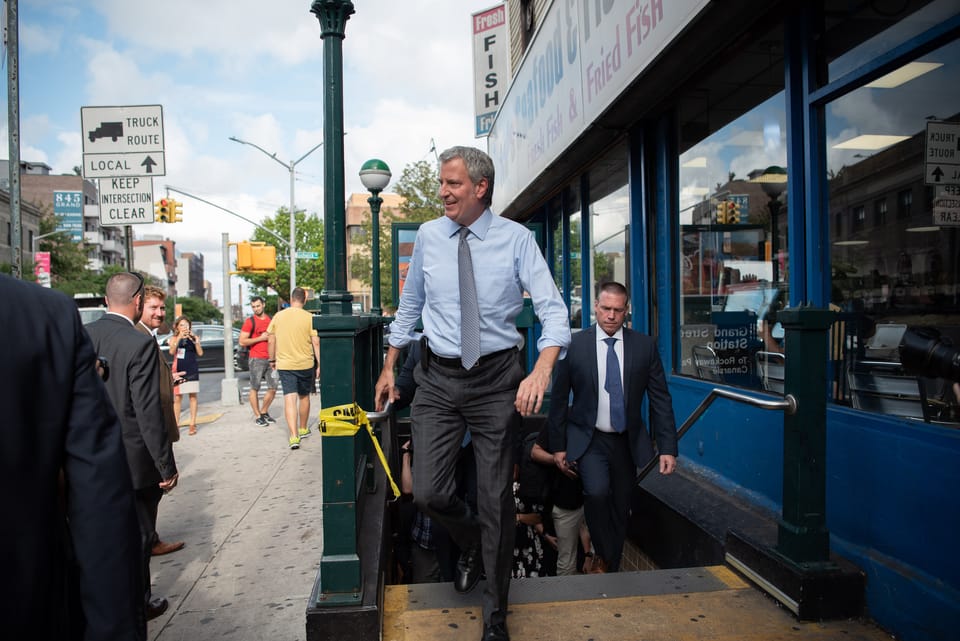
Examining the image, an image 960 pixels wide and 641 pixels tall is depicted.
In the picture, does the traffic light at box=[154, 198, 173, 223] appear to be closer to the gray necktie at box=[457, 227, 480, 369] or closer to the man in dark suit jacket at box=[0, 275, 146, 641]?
the gray necktie at box=[457, 227, 480, 369]

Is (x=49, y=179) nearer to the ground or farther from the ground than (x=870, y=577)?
farther from the ground

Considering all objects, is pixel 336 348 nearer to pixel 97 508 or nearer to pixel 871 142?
pixel 97 508

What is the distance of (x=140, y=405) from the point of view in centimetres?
382

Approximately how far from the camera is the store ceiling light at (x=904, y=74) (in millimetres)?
3279

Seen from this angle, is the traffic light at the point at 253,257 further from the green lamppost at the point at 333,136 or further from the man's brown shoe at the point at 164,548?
the green lamppost at the point at 333,136

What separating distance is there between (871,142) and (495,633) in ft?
10.1

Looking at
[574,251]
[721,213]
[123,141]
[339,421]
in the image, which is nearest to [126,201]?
[123,141]

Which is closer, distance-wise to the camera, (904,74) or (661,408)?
(904,74)

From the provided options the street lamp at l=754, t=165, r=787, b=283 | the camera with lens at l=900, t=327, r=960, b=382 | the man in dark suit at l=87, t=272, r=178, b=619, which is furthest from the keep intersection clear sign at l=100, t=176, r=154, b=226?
the camera with lens at l=900, t=327, r=960, b=382

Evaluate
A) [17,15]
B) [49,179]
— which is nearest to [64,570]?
[17,15]

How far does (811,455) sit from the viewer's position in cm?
325

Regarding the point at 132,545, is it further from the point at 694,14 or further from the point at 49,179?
the point at 49,179

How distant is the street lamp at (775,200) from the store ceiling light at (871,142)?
24.6 inches

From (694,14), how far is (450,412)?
2.60 m
